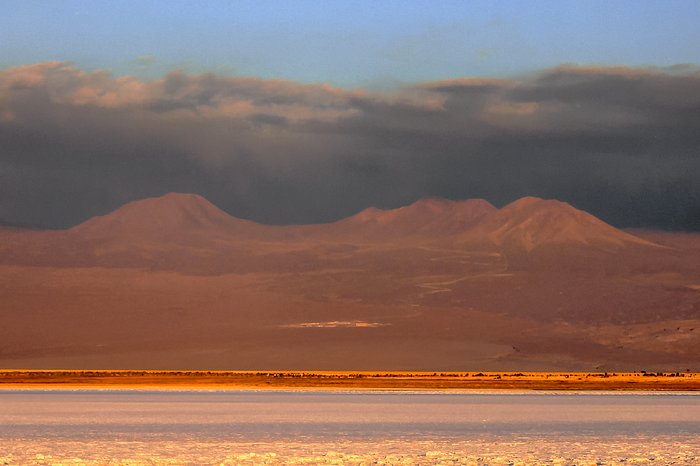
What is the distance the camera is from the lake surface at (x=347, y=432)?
1148 inches

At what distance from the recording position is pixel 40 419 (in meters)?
44.5

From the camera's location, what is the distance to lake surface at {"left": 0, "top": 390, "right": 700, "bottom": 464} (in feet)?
95.7

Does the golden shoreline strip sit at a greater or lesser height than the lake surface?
lesser

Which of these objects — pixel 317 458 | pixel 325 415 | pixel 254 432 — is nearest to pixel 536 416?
pixel 325 415

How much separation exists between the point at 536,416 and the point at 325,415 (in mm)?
8646

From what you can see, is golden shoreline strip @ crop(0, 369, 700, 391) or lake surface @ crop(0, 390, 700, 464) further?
golden shoreline strip @ crop(0, 369, 700, 391)

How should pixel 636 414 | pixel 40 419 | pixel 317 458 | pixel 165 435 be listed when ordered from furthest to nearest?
pixel 636 414
pixel 40 419
pixel 165 435
pixel 317 458

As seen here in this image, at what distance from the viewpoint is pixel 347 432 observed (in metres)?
37.6

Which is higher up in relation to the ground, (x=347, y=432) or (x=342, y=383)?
(x=347, y=432)

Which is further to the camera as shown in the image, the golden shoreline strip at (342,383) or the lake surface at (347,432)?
the golden shoreline strip at (342,383)

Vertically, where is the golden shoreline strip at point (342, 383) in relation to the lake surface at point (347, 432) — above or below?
below

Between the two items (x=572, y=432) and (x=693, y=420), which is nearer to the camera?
(x=572, y=432)

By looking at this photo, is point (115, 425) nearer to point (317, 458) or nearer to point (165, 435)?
point (165, 435)

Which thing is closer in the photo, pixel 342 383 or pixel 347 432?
A: pixel 347 432
